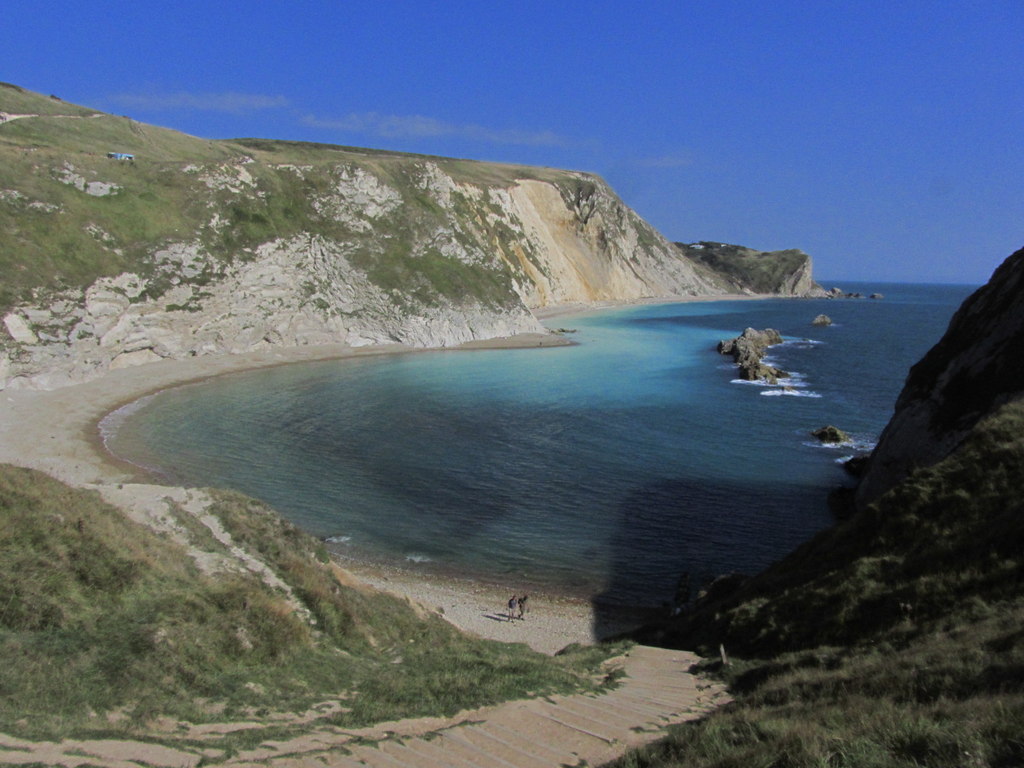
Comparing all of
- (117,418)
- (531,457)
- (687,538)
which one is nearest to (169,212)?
(117,418)

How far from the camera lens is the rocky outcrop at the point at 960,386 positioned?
25.6m

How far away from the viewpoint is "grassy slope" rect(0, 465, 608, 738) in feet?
32.6

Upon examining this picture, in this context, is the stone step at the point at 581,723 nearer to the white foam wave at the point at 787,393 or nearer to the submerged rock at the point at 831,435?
the submerged rock at the point at 831,435

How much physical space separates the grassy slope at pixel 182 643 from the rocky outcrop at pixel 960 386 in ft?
58.1

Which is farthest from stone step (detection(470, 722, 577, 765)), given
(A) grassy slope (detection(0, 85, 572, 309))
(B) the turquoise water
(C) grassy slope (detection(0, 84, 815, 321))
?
(A) grassy slope (detection(0, 85, 572, 309))

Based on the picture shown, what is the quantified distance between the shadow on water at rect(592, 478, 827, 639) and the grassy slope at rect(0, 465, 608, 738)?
7281mm

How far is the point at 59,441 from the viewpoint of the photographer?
37219 millimetres

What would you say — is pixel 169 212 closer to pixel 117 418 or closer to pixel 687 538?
pixel 117 418

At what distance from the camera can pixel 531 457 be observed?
3869 cm

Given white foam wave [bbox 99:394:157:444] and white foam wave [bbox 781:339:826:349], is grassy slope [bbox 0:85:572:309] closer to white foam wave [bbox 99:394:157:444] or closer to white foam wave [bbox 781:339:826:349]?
white foam wave [bbox 99:394:157:444]

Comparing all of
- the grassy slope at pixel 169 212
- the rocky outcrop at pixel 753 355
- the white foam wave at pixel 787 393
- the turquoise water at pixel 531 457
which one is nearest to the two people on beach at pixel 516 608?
the turquoise water at pixel 531 457

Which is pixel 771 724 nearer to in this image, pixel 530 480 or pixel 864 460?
pixel 530 480

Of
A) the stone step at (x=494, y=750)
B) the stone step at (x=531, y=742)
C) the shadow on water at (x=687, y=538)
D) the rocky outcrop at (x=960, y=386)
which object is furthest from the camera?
the rocky outcrop at (x=960, y=386)

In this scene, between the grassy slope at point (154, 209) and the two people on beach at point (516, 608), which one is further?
the grassy slope at point (154, 209)
